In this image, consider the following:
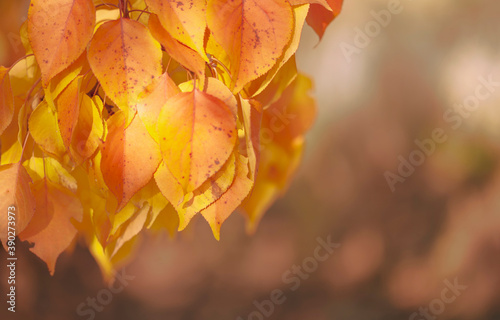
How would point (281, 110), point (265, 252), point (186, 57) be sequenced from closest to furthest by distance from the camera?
1. point (186, 57)
2. point (281, 110)
3. point (265, 252)

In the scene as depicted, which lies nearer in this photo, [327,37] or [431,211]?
[327,37]

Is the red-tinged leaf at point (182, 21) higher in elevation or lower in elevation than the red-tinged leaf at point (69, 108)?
higher

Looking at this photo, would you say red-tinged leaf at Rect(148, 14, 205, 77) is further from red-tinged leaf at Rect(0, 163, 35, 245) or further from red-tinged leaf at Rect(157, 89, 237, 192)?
red-tinged leaf at Rect(0, 163, 35, 245)

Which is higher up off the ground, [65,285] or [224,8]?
[224,8]

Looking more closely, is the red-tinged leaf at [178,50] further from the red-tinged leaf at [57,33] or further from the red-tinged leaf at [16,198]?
the red-tinged leaf at [16,198]

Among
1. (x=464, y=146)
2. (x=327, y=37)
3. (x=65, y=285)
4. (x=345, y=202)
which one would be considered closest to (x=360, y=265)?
(x=345, y=202)

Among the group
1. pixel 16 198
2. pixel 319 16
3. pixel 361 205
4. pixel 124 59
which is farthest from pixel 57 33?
pixel 361 205

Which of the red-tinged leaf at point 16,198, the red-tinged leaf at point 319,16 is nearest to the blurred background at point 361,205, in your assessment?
the red-tinged leaf at point 319,16

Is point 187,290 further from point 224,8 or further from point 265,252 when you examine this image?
point 224,8

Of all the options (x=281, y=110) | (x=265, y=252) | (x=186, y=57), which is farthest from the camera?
(x=265, y=252)
